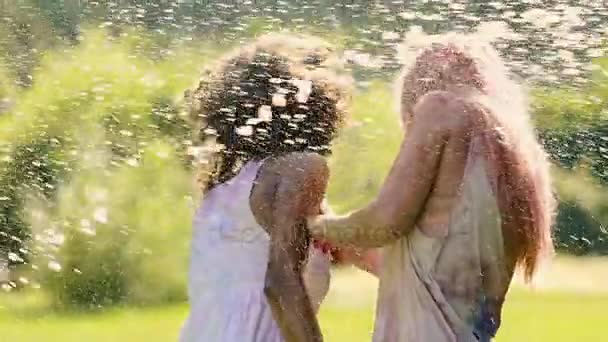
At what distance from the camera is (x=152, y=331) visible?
123cm

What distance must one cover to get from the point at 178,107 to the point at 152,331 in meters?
0.23

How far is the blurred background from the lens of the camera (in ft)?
3.91

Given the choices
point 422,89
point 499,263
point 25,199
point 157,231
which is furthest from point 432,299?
point 25,199

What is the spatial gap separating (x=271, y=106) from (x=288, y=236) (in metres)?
0.13

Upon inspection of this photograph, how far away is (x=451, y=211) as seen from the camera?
3.42ft

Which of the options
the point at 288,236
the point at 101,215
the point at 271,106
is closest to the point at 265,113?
the point at 271,106

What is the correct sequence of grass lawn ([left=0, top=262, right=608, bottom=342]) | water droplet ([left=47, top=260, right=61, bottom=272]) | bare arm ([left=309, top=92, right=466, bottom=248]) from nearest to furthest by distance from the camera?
bare arm ([left=309, top=92, right=466, bottom=248]), grass lawn ([left=0, top=262, right=608, bottom=342]), water droplet ([left=47, top=260, right=61, bottom=272])

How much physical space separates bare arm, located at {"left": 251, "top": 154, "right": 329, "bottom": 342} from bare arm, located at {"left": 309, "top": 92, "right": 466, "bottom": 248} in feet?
0.06

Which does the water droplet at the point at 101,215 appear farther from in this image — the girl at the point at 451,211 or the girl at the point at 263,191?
the girl at the point at 451,211

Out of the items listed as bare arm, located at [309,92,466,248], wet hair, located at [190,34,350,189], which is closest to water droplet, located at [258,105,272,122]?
wet hair, located at [190,34,350,189]

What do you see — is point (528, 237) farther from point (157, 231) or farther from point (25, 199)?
point (25, 199)

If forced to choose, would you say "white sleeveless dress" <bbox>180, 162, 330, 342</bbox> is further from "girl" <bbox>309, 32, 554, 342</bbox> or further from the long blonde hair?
the long blonde hair

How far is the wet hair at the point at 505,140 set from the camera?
1058 mm

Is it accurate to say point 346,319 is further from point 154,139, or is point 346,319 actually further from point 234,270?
point 154,139
